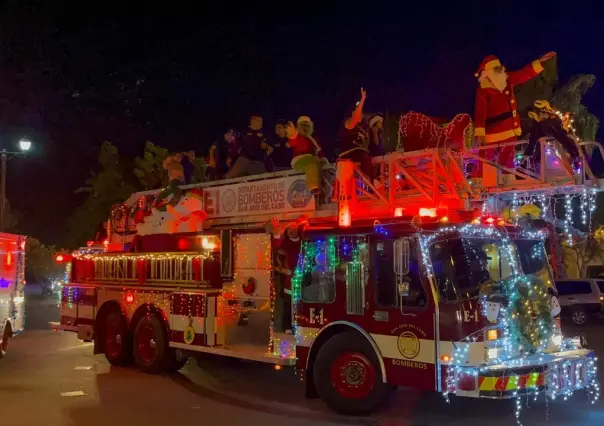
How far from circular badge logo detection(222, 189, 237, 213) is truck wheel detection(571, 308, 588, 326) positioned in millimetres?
13963

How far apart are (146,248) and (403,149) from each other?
15.4ft

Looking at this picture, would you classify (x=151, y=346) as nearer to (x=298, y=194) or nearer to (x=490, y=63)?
(x=298, y=194)

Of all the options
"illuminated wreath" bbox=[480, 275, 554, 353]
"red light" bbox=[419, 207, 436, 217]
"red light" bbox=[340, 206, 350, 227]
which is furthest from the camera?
"red light" bbox=[340, 206, 350, 227]

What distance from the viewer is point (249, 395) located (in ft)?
30.8

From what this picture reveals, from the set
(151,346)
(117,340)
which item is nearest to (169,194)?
(151,346)

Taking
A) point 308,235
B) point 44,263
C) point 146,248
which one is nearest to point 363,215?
point 308,235

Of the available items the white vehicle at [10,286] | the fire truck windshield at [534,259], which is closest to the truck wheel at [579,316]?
the fire truck windshield at [534,259]

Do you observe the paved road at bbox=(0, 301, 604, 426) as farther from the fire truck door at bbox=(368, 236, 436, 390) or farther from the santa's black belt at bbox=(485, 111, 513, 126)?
the santa's black belt at bbox=(485, 111, 513, 126)

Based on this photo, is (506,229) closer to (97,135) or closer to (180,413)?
(180,413)

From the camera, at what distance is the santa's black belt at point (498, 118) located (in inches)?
318

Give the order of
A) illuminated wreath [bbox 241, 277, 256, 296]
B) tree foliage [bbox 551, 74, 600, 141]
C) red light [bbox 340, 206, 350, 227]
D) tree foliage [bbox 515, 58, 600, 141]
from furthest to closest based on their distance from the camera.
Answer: tree foliage [bbox 551, 74, 600, 141] < tree foliage [bbox 515, 58, 600, 141] < illuminated wreath [bbox 241, 277, 256, 296] < red light [bbox 340, 206, 350, 227]

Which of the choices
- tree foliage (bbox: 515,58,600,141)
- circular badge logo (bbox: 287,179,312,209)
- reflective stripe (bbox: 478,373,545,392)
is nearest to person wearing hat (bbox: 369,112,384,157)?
circular badge logo (bbox: 287,179,312,209)

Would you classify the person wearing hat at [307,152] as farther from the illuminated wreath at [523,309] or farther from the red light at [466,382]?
the red light at [466,382]

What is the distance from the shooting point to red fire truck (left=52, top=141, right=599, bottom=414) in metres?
7.03
